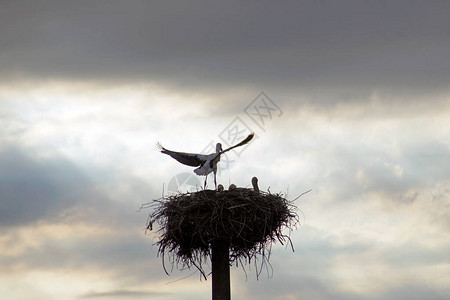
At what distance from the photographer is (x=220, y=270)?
1481 cm

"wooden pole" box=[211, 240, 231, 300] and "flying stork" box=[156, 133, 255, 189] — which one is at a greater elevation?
"flying stork" box=[156, 133, 255, 189]

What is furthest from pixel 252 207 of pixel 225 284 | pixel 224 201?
pixel 225 284

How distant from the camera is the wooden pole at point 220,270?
577 inches

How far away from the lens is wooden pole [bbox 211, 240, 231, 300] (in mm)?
14656

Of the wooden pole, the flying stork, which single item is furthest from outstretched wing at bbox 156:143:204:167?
the wooden pole

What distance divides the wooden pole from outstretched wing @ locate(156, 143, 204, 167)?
2251 mm

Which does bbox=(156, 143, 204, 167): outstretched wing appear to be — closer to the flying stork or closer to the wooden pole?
the flying stork

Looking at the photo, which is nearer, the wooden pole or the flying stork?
the wooden pole

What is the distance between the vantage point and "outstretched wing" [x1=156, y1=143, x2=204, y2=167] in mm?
16547

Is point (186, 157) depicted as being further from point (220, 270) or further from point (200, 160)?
point (220, 270)

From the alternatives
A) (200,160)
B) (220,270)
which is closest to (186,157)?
(200,160)

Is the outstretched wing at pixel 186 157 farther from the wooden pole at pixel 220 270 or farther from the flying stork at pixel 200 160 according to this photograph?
the wooden pole at pixel 220 270

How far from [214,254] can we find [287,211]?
62.0 inches

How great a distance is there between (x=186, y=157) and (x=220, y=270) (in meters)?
2.80
